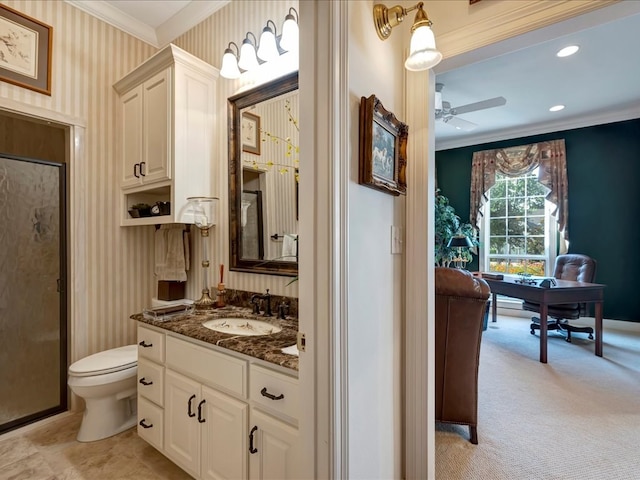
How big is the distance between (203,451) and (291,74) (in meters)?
2.07

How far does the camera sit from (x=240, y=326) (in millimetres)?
1885

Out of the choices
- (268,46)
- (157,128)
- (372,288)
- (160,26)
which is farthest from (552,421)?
(160,26)

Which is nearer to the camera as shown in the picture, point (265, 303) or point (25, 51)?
point (265, 303)

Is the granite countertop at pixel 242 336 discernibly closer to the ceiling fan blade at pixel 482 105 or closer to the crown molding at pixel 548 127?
the ceiling fan blade at pixel 482 105

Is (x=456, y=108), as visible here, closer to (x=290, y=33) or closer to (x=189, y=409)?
(x=290, y=33)

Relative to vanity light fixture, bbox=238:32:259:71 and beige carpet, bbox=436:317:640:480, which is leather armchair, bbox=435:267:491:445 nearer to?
beige carpet, bbox=436:317:640:480

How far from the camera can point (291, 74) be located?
1.92m

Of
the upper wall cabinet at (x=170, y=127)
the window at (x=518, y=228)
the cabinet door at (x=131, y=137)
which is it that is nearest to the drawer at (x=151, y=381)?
the upper wall cabinet at (x=170, y=127)

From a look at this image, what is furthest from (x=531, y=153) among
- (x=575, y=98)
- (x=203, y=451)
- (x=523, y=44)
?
(x=203, y=451)

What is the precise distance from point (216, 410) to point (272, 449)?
1.15 feet

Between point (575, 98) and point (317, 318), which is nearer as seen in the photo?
point (317, 318)

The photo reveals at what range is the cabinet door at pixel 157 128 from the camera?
7.06 feet

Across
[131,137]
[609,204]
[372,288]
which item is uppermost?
[131,137]

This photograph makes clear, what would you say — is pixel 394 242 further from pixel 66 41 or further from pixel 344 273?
pixel 66 41
